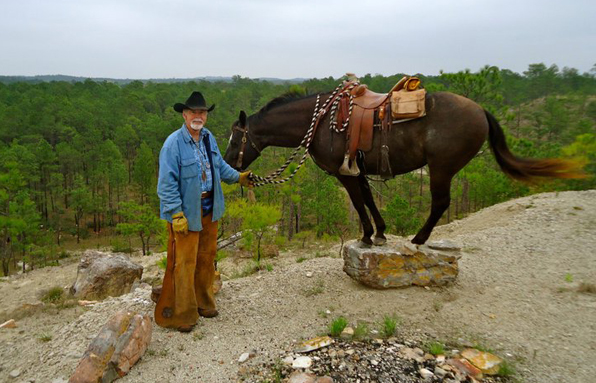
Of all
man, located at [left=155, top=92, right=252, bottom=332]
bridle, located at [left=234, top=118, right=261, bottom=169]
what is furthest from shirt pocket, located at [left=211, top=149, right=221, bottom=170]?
bridle, located at [left=234, top=118, right=261, bottom=169]

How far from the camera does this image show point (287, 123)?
15.2 ft

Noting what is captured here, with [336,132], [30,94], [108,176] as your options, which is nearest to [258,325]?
[336,132]

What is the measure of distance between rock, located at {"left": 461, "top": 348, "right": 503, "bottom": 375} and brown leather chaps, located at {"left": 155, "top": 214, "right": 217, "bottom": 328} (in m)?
2.76

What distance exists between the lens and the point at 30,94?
5053 cm

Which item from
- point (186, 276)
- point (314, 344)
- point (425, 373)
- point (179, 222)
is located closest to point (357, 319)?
point (314, 344)

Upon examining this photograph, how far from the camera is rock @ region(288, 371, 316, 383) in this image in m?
3.09

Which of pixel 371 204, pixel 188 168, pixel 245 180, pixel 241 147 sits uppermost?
pixel 241 147

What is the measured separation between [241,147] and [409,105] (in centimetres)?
210

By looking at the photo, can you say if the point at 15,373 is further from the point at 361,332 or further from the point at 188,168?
the point at 361,332

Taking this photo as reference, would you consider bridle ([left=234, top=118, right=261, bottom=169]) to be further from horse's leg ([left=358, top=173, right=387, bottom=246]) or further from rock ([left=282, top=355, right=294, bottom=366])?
rock ([left=282, top=355, right=294, bottom=366])

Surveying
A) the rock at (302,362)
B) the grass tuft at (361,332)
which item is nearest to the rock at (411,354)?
the grass tuft at (361,332)

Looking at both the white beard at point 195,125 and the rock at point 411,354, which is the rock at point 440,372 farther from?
the white beard at point 195,125

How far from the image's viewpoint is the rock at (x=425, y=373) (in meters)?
3.15

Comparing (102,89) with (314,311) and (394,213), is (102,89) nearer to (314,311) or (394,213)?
(394,213)
